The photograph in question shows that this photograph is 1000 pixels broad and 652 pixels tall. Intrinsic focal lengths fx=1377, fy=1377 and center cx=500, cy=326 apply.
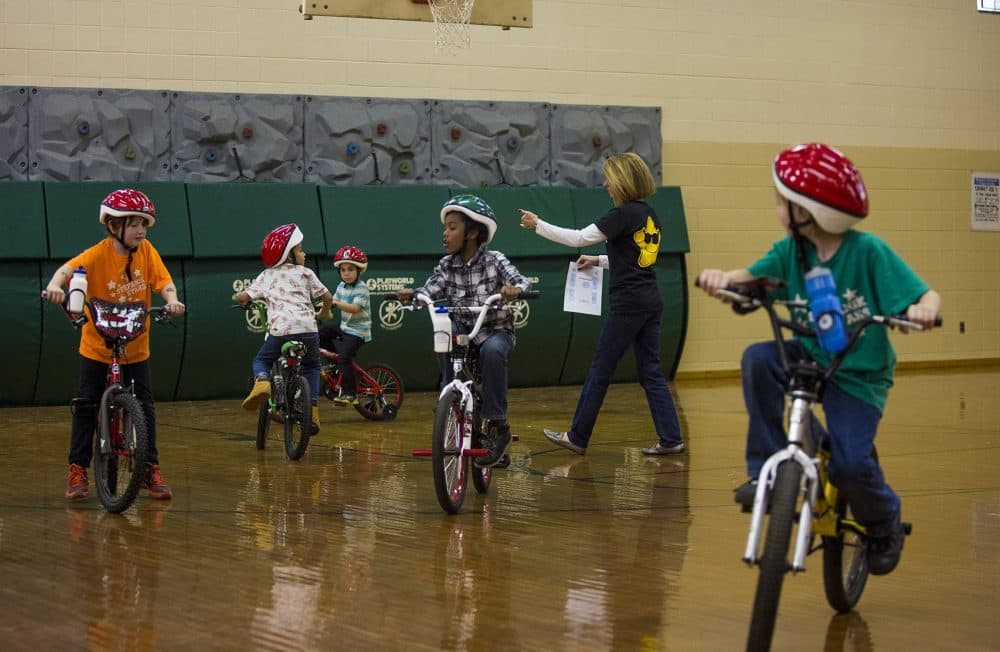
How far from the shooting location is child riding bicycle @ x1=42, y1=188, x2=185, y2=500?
260 inches

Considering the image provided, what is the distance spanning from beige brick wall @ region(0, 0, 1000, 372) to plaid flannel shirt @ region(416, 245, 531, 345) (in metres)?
7.01

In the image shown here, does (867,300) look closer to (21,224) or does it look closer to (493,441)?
(493,441)

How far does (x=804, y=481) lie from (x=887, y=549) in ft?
2.30

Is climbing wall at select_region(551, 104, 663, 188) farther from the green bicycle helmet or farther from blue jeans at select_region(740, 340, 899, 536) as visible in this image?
blue jeans at select_region(740, 340, 899, 536)

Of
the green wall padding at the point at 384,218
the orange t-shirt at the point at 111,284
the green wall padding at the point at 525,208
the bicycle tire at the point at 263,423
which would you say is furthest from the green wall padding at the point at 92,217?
the orange t-shirt at the point at 111,284

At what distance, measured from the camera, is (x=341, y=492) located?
23.5 ft

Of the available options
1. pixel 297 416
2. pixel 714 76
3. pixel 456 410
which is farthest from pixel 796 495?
pixel 714 76

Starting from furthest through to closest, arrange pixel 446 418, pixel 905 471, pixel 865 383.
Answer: pixel 905 471 → pixel 446 418 → pixel 865 383

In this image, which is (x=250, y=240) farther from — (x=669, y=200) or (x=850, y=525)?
(x=850, y=525)

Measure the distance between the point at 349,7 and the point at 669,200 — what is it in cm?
578

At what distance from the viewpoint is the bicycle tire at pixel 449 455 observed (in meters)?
6.15

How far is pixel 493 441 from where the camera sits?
676 centimetres

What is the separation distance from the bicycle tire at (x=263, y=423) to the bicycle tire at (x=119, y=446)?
213 cm

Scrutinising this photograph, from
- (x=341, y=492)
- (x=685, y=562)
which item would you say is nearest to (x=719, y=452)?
(x=341, y=492)
